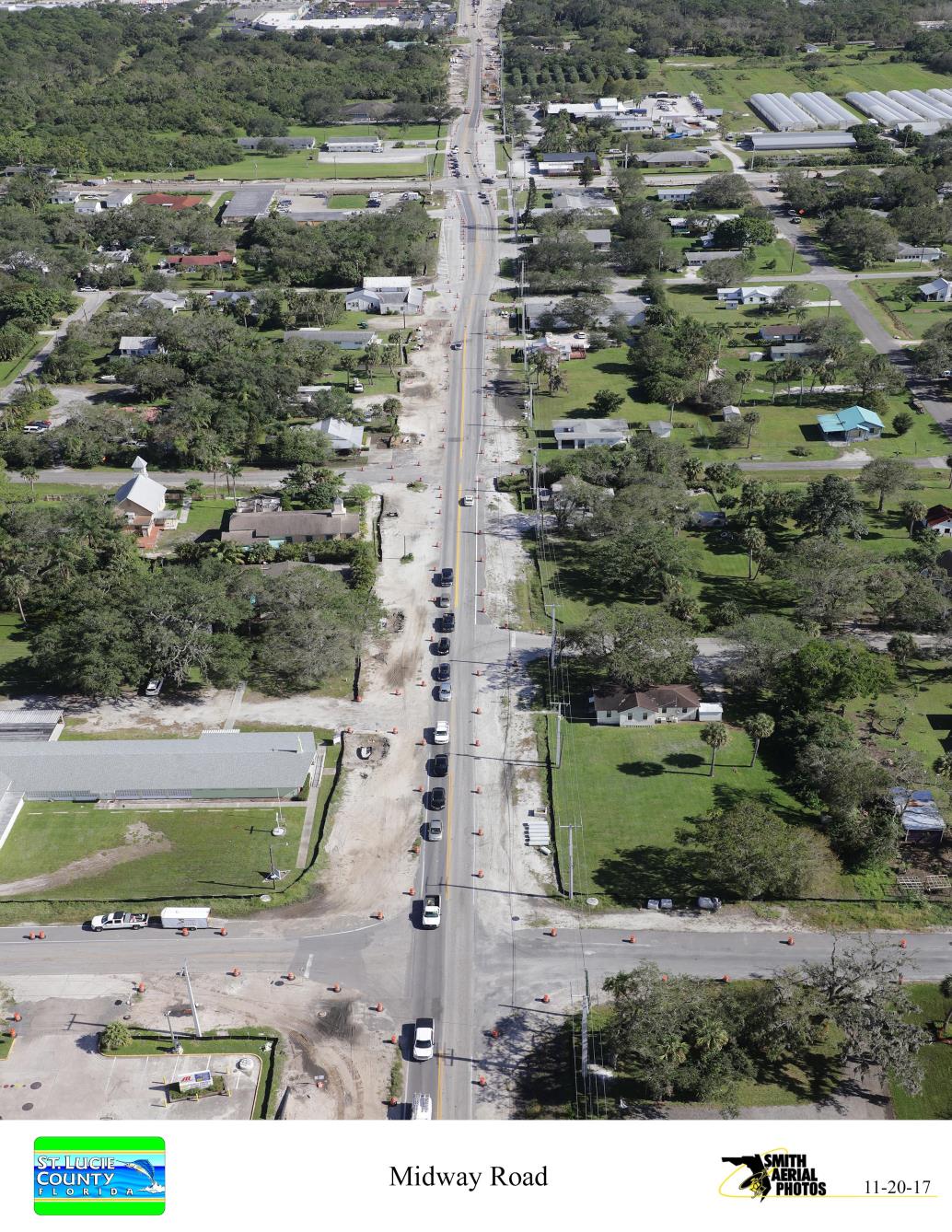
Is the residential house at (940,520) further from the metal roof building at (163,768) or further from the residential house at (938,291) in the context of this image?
the residential house at (938,291)

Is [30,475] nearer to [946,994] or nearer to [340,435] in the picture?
[340,435]

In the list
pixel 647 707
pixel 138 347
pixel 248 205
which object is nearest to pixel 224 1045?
pixel 647 707

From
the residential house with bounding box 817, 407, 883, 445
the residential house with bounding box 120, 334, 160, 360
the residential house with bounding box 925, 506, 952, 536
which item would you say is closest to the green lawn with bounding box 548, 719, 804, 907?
the residential house with bounding box 925, 506, 952, 536

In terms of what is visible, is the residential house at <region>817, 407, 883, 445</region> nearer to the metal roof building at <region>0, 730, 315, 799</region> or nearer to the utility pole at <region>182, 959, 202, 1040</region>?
the metal roof building at <region>0, 730, 315, 799</region>

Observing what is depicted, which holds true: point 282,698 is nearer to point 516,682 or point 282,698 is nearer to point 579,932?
point 516,682

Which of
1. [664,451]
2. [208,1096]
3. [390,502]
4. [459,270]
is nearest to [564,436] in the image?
[664,451]

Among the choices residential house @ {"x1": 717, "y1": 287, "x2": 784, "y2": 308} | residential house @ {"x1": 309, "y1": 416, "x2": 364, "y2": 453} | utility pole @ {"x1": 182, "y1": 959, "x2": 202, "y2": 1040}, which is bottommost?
utility pole @ {"x1": 182, "y1": 959, "x2": 202, "y2": 1040}
